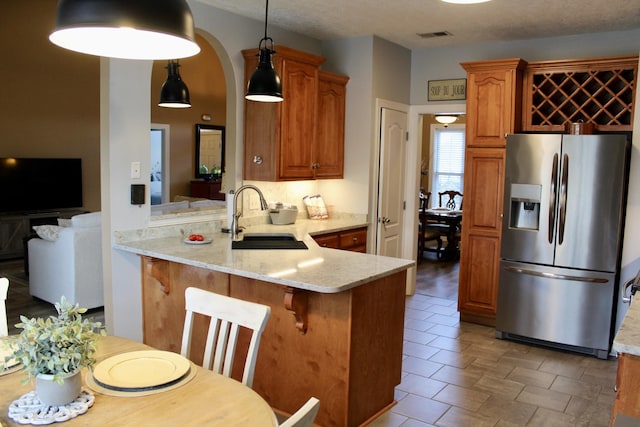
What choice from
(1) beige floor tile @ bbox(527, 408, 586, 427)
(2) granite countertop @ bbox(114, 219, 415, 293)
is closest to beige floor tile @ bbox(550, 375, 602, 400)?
(1) beige floor tile @ bbox(527, 408, 586, 427)

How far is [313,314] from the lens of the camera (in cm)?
292

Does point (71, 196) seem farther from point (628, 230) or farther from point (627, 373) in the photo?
point (627, 373)

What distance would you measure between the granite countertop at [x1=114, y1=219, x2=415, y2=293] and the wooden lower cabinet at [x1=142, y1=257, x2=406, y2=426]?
94mm

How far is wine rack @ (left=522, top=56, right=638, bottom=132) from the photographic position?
4.56m

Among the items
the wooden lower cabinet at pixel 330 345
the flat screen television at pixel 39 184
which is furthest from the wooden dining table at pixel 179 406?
the flat screen television at pixel 39 184

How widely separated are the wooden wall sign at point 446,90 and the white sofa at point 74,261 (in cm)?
363

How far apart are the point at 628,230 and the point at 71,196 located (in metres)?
7.46

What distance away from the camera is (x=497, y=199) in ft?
16.2

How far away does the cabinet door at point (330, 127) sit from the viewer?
201 inches

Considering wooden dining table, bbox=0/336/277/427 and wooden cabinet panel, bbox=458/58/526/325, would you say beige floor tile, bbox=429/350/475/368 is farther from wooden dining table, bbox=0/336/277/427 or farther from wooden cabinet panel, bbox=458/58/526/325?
wooden dining table, bbox=0/336/277/427

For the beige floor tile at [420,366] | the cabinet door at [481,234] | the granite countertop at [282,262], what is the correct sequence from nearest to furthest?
the granite countertop at [282,262] < the beige floor tile at [420,366] < the cabinet door at [481,234]

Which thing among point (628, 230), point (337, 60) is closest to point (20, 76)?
point (337, 60)

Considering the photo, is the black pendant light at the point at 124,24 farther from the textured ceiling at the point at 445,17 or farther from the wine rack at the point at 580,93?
the wine rack at the point at 580,93

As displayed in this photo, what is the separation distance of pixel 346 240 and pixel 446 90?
198 cm
